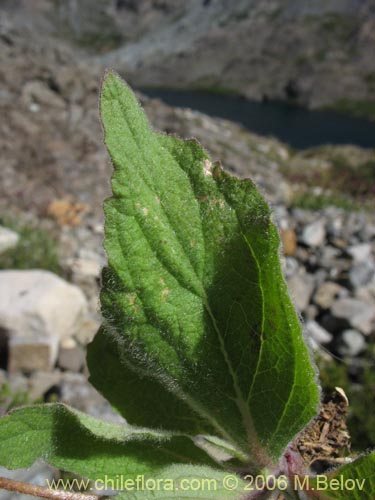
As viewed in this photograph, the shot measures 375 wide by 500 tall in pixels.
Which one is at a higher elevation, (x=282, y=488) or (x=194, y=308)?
(x=194, y=308)

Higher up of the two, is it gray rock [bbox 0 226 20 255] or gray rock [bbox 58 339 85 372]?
gray rock [bbox 0 226 20 255]

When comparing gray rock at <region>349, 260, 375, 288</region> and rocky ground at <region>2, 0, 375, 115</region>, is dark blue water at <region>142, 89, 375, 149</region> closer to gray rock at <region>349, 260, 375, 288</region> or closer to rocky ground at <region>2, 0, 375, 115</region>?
rocky ground at <region>2, 0, 375, 115</region>

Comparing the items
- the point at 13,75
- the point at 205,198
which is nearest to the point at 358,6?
the point at 13,75

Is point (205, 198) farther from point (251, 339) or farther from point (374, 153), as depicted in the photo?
point (374, 153)

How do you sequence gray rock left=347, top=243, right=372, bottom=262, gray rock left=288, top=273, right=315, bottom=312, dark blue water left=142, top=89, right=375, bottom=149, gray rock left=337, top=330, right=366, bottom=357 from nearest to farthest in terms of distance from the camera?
gray rock left=337, top=330, right=366, bottom=357 < gray rock left=288, top=273, right=315, bottom=312 < gray rock left=347, top=243, right=372, bottom=262 < dark blue water left=142, top=89, right=375, bottom=149

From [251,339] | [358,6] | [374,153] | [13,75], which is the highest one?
[358,6]

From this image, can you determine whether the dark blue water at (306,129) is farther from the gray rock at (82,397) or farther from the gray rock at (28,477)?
the gray rock at (28,477)

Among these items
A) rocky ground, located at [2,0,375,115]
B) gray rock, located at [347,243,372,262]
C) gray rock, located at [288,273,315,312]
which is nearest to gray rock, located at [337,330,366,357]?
gray rock, located at [288,273,315,312]
